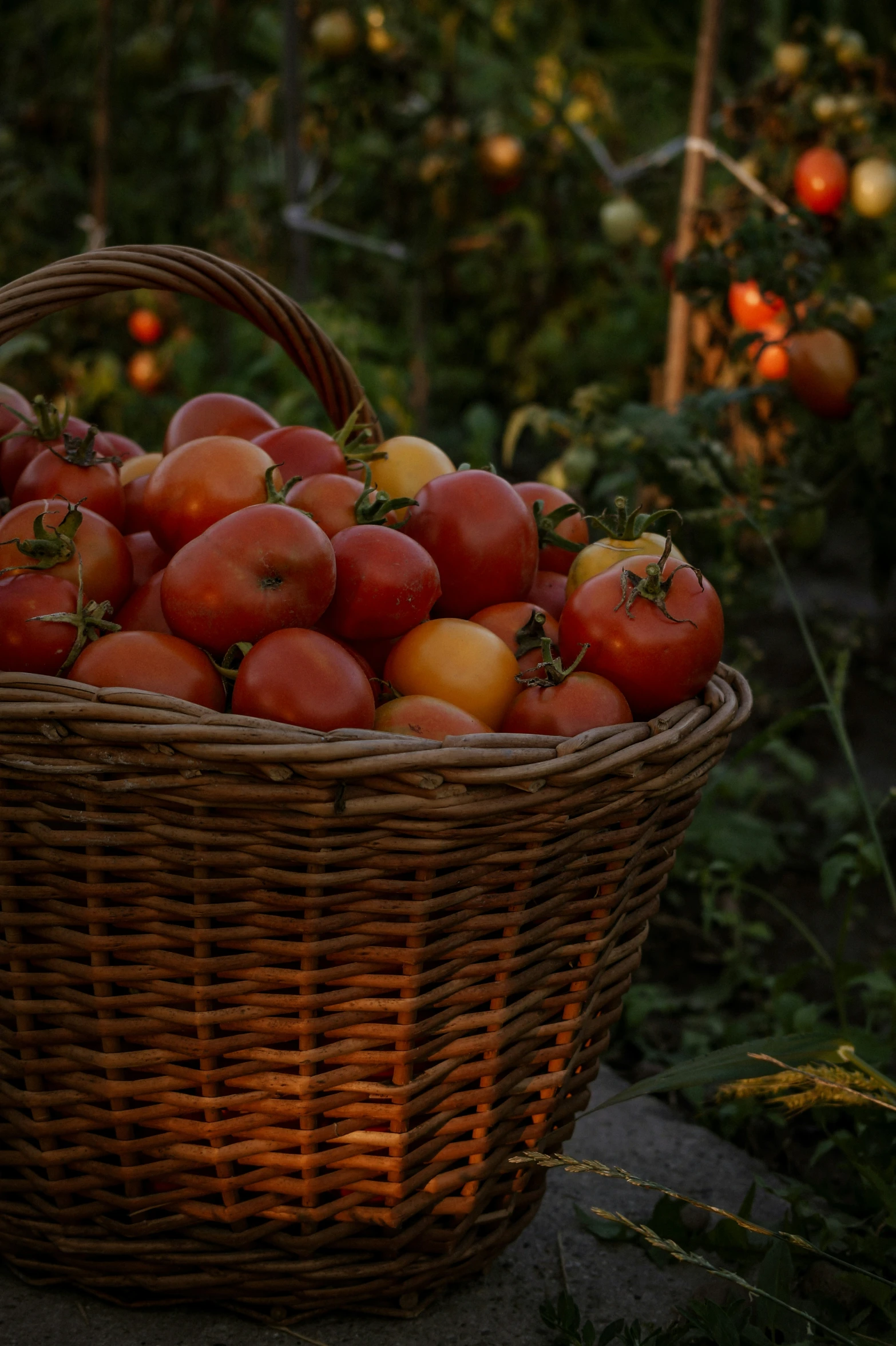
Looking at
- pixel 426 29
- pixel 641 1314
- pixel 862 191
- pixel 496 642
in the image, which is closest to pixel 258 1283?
pixel 641 1314

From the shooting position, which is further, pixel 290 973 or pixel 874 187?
pixel 874 187

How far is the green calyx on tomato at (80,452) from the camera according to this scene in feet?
3.97

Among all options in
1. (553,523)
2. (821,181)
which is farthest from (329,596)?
(821,181)

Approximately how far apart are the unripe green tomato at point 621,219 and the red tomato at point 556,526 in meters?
2.23

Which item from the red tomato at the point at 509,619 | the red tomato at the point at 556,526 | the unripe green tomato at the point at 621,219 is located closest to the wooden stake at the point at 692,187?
the unripe green tomato at the point at 621,219

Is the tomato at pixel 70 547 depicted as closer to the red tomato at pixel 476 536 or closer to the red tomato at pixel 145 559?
the red tomato at pixel 145 559

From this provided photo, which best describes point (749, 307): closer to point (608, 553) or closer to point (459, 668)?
point (608, 553)

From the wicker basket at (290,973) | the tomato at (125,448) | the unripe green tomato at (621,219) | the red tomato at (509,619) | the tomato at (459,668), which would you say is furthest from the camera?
the unripe green tomato at (621,219)

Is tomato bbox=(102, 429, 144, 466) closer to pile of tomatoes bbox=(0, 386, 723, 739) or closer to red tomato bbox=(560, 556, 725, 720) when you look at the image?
pile of tomatoes bbox=(0, 386, 723, 739)

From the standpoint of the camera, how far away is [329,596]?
3.51 feet

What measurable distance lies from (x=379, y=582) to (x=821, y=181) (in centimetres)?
213

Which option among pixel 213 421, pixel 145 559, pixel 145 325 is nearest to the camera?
pixel 145 559

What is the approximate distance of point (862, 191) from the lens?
2.73 metres

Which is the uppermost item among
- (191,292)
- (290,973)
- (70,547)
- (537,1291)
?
(191,292)
